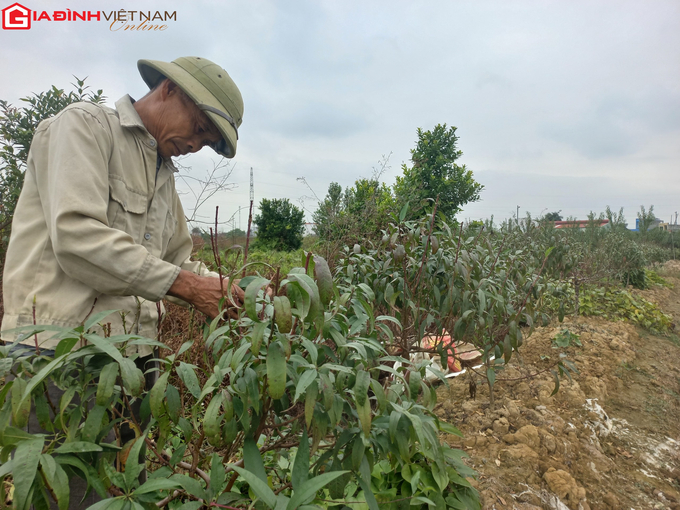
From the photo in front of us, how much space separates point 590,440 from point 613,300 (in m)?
5.87

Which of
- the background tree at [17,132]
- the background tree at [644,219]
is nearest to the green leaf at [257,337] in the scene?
the background tree at [17,132]

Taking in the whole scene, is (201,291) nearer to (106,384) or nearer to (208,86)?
(106,384)

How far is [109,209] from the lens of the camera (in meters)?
1.53

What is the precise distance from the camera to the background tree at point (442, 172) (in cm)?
825

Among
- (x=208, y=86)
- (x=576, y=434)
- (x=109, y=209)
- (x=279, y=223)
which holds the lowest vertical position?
(x=576, y=434)

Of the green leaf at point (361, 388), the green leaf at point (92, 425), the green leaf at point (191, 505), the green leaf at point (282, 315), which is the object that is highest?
the green leaf at point (282, 315)

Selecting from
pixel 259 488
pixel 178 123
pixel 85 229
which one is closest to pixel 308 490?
pixel 259 488

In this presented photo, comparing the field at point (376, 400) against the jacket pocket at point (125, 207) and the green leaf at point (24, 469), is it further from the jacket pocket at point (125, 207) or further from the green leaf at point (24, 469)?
the jacket pocket at point (125, 207)

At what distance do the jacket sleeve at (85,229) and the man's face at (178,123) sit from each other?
378 mm

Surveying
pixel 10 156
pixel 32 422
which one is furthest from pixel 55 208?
pixel 10 156

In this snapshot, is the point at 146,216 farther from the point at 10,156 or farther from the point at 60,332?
the point at 10,156

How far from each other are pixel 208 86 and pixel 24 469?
59.4 inches

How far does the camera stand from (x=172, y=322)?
11.5ft

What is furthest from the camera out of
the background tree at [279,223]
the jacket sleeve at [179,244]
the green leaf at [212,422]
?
the background tree at [279,223]
